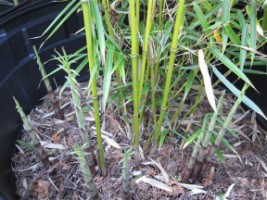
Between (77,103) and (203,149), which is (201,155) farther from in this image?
(77,103)

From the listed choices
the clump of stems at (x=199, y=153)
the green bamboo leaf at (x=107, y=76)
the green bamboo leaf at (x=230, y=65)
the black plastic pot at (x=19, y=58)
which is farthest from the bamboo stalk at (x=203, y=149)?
the black plastic pot at (x=19, y=58)

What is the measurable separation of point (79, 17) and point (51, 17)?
0.11 m

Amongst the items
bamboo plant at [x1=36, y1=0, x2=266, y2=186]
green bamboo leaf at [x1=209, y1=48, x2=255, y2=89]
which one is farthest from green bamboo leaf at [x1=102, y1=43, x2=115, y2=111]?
green bamboo leaf at [x1=209, y1=48, x2=255, y2=89]

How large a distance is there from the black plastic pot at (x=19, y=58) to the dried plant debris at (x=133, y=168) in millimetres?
61

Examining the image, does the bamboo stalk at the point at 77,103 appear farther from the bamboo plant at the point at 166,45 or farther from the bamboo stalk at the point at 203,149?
the bamboo stalk at the point at 203,149

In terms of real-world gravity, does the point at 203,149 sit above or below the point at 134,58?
below

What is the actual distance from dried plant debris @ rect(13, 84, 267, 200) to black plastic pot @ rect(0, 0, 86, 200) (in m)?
0.06

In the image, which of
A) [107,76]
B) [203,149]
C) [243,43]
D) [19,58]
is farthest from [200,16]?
[19,58]

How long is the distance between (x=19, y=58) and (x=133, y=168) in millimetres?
520

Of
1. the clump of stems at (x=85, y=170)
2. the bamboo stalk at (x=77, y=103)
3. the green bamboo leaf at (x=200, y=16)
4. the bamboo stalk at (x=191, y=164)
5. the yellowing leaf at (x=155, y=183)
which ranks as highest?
the green bamboo leaf at (x=200, y=16)

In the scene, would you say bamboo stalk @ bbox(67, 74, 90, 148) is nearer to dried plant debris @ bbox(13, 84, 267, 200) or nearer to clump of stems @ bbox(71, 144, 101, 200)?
clump of stems @ bbox(71, 144, 101, 200)

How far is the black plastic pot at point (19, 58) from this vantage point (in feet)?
3.06

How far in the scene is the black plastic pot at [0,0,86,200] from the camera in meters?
A: 0.93

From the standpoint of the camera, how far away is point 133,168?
0.96m
